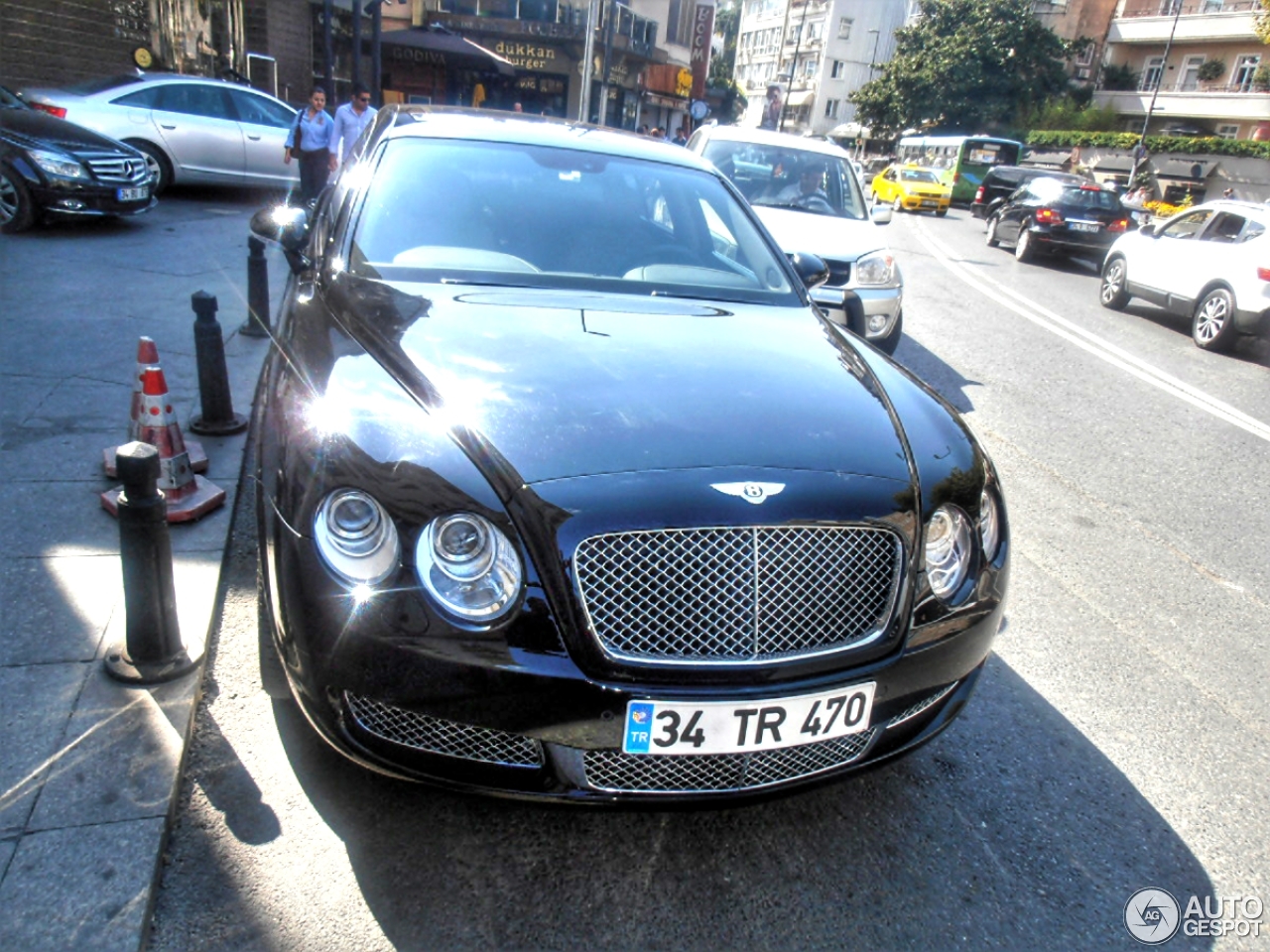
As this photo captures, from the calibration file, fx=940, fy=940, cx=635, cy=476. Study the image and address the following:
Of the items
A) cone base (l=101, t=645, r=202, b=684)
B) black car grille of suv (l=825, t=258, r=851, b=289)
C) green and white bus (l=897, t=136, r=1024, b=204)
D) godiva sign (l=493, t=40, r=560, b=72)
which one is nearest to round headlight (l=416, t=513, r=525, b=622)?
cone base (l=101, t=645, r=202, b=684)

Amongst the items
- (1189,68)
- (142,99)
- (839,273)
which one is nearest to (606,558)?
(839,273)

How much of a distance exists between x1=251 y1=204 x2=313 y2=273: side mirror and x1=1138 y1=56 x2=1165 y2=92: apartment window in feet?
187

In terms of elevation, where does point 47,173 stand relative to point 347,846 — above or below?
above

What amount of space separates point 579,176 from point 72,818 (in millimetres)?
2718

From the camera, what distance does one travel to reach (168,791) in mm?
2264

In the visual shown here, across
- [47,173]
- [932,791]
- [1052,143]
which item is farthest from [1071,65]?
[932,791]

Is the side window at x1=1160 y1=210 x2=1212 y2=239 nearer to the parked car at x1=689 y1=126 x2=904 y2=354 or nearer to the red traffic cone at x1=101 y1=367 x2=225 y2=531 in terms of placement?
the parked car at x1=689 y1=126 x2=904 y2=354

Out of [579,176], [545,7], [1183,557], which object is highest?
[545,7]

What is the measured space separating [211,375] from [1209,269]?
10.7 m

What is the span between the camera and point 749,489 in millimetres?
2092

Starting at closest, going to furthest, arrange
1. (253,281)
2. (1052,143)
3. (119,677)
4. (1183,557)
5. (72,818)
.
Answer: (72,818) < (119,677) < (1183,557) < (253,281) < (1052,143)

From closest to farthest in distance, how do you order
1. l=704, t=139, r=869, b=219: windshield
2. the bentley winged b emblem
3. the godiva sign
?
the bentley winged b emblem
l=704, t=139, r=869, b=219: windshield
the godiva sign

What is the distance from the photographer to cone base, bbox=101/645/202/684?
8.74 feet

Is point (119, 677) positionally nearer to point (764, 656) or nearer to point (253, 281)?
point (764, 656)
